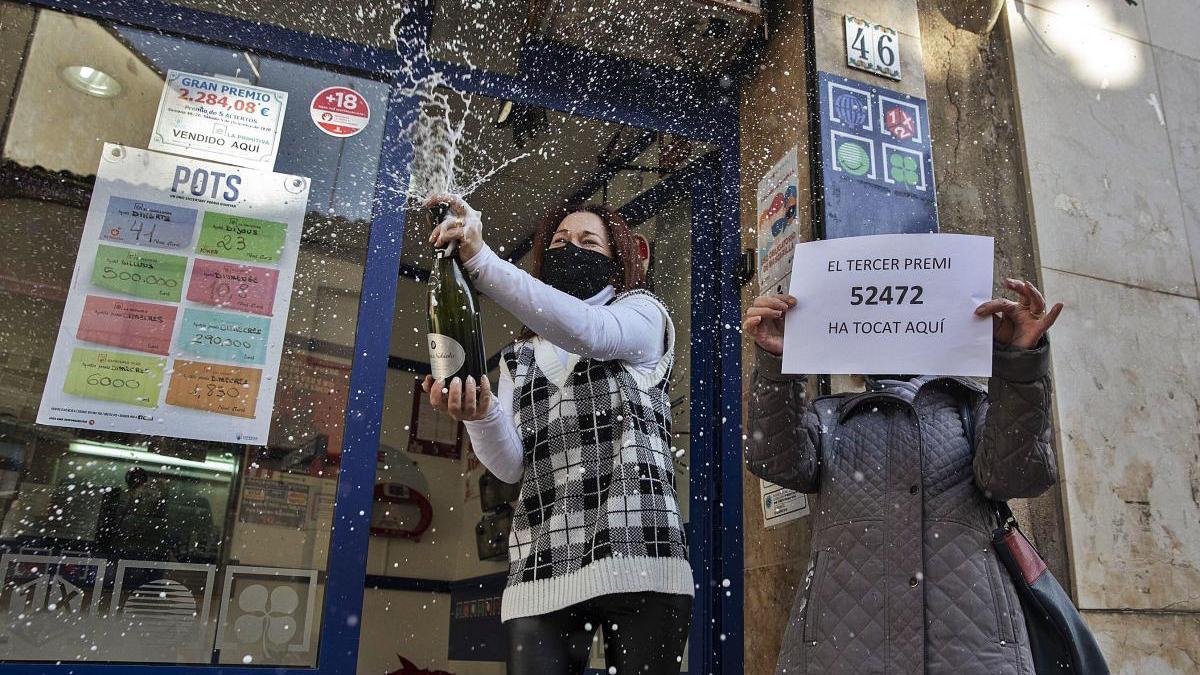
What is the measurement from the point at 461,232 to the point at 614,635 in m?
1.16

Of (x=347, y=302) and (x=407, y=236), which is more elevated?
(x=407, y=236)

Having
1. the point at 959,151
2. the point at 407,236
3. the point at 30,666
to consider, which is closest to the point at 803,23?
Result: the point at 959,151

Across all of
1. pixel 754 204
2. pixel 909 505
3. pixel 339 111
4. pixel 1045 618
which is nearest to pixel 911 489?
pixel 909 505

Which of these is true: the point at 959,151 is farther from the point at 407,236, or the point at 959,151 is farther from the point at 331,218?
the point at 407,236

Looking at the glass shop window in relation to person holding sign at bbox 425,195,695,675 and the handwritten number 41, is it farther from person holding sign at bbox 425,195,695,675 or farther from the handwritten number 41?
the handwritten number 41

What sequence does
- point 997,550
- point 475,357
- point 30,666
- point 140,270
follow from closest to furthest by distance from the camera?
1. point 997,550
2. point 475,357
3. point 30,666
4. point 140,270

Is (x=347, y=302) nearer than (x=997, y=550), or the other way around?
(x=997, y=550)

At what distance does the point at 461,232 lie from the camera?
81.9 inches

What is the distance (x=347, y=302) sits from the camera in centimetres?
362

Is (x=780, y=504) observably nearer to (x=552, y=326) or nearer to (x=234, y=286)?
(x=552, y=326)

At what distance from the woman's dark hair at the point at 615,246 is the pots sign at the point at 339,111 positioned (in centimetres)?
133

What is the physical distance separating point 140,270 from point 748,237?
8.44ft

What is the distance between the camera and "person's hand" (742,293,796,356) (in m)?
2.35

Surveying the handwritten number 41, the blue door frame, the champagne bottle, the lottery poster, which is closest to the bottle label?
the champagne bottle
